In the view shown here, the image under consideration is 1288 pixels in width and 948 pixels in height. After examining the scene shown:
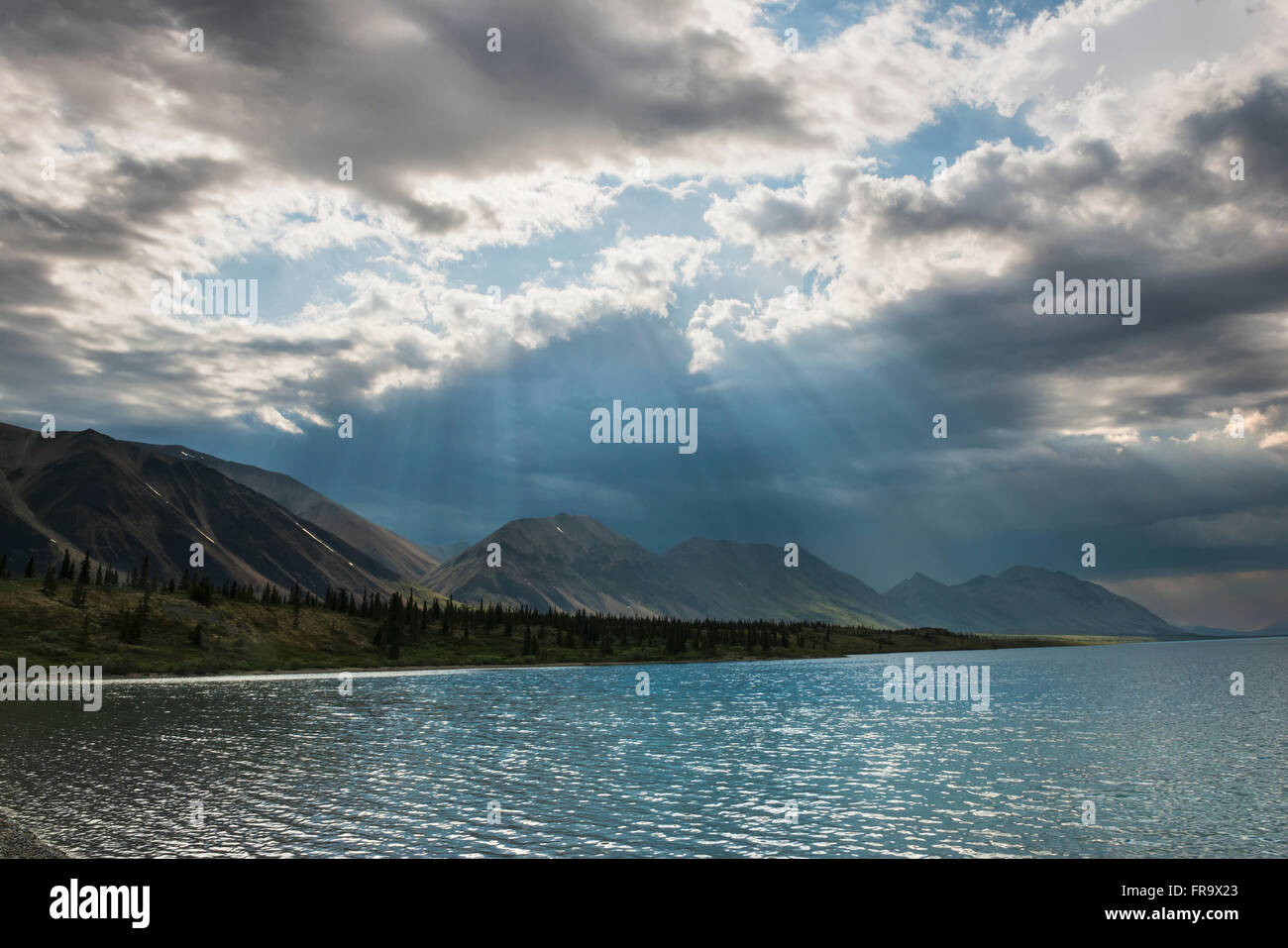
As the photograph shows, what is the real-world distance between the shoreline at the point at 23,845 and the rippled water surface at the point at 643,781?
4.41ft

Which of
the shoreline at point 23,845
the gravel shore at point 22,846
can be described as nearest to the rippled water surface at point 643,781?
the shoreline at point 23,845

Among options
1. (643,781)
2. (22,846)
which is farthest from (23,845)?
(643,781)

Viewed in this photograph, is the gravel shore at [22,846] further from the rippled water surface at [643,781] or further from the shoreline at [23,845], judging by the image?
the rippled water surface at [643,781]

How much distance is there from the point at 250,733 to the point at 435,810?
47.5m

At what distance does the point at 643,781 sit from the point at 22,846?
117ft

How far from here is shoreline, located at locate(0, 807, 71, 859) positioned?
31844 millimetres

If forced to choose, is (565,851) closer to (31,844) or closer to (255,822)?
(255,822)

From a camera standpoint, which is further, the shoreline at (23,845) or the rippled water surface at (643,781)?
the rippled water surface at (643,781)

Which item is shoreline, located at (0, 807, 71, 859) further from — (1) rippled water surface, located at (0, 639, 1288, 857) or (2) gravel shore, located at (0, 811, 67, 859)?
(1) rippled water surface, located at (0, 639, 1288, 857)

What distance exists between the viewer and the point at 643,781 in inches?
2215

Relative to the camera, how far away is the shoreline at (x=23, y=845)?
3184 cm

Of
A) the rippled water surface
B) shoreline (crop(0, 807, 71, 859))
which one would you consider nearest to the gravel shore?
shoreline (crop(0, 807, 71, 859))
